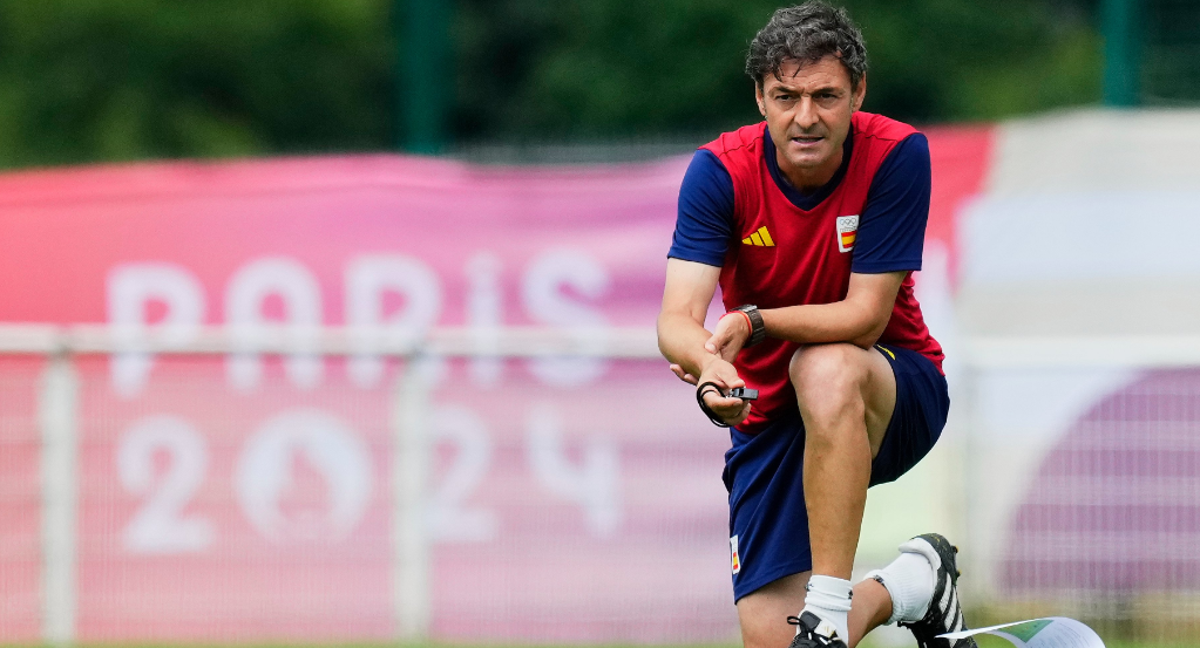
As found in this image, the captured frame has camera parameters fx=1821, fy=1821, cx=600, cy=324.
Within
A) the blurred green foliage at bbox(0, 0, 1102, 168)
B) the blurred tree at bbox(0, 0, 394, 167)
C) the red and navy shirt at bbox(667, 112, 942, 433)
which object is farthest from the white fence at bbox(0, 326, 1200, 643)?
the blurred tree at bbox(0, 0, 394, 167)

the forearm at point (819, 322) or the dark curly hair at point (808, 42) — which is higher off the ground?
the dark curly hair at point (808, 42)

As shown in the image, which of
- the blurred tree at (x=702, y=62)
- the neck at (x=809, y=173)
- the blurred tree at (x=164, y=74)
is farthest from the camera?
the blurred tree at (x=702, y=62)

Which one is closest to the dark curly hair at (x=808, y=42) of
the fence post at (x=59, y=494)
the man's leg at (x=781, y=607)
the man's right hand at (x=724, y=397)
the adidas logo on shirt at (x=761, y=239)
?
the adidas logo on shirt at (x=761, y=239)

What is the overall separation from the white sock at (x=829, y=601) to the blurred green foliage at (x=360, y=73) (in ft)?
46.2

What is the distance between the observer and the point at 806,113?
4453 millimetres

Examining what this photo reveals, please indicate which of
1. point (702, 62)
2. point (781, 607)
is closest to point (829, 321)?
point (781, 607)

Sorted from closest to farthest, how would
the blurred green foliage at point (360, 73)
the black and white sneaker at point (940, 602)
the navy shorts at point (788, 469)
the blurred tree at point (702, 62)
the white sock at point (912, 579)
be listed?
the navy shorts at point (788, 469)
the white sock at point (912, 579)
the black and white sneaker at point (940, 602)
the blurred green foliage at point (360, 73)
the blurred tree at point (702, 62)

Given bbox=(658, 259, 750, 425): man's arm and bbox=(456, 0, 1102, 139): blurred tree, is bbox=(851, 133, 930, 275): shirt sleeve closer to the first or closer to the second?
bbox=(658, 259, 750, 425): man's arm

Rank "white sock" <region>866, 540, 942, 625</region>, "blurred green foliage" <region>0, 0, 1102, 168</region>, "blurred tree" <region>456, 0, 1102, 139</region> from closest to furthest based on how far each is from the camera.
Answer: "white sock" <region>866, 540, 942, 625</region> → "blurred green foliage" <region>0, 0, 1102, 168</region> → "blurred tree" <region>456, 0, 1102, 139</region>

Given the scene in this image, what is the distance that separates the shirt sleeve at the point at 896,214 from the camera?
4.58 m

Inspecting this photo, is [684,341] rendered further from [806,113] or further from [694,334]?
[806,113]

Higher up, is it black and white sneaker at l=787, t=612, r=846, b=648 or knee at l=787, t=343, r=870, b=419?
knee at l=787, t=343, r=870, b=419

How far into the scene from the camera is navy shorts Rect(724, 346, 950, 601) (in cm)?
472

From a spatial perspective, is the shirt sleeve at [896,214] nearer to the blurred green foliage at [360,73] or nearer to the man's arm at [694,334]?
the man's arm at [694,334]
